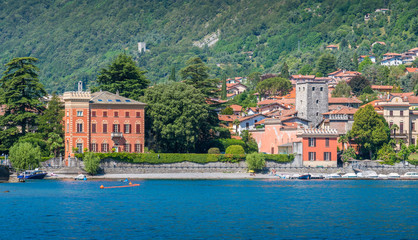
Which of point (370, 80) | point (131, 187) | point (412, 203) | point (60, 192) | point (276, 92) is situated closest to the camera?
point (412, 203)

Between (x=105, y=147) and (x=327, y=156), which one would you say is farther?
(x=327, y=156)

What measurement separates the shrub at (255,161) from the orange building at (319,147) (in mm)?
5808

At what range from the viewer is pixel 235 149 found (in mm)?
92062

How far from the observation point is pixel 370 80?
167m

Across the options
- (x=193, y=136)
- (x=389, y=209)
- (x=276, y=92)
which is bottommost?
(x=389, y=209)

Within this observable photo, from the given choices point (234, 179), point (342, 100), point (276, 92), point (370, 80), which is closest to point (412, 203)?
point (234, 179)

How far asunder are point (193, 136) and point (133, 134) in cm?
728

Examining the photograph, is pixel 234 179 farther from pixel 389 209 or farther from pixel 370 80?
pixel 370 80

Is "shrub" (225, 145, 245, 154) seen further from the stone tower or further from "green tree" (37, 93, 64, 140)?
"green tree" (37, 93, 64, 140)

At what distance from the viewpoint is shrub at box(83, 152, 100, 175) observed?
85.0 meters

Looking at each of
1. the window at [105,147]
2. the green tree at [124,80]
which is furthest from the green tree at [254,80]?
the window at [105,147]

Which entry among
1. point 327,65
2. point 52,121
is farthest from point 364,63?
point 52,121

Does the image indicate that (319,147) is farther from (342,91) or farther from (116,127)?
(342,91)

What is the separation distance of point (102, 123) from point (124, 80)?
41.9 ft
